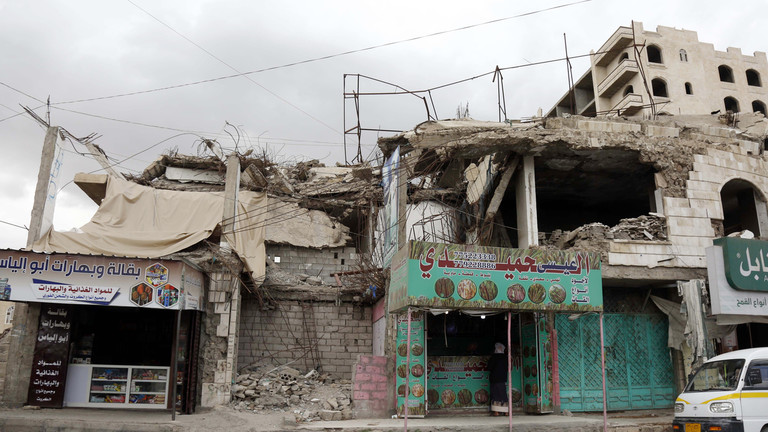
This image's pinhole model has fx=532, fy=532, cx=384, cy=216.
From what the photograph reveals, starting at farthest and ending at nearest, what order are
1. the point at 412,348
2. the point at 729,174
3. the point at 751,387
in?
the point at 729,174, the point at 412,348, the point at 751,387

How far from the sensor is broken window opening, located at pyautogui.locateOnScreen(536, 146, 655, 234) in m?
14.1

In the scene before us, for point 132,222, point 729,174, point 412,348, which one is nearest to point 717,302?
point 729,174

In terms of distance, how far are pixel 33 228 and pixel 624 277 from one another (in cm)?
1409

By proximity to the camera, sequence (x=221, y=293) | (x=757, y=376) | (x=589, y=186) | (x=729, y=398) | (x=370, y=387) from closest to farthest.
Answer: (x=729, y=398) < (x=757, y=376) < (x=370, y=387) < (x=221, y=293) < (x=589, y=186)

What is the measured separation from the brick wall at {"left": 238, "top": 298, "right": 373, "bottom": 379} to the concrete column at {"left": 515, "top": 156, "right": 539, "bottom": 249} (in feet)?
16.3

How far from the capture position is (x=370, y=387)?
36.3 feet

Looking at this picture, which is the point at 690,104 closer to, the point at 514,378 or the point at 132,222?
the point at 514,378

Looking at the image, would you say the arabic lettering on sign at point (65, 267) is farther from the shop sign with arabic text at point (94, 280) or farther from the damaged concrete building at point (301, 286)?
the damaged concrete building at point (301, 286)

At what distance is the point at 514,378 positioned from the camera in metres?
12.4

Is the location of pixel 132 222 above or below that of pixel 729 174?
below

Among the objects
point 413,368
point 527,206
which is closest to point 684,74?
point 527,206

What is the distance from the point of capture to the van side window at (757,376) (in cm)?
817

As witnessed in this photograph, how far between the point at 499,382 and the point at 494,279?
2.87m

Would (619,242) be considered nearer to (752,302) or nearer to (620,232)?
(620,232)
